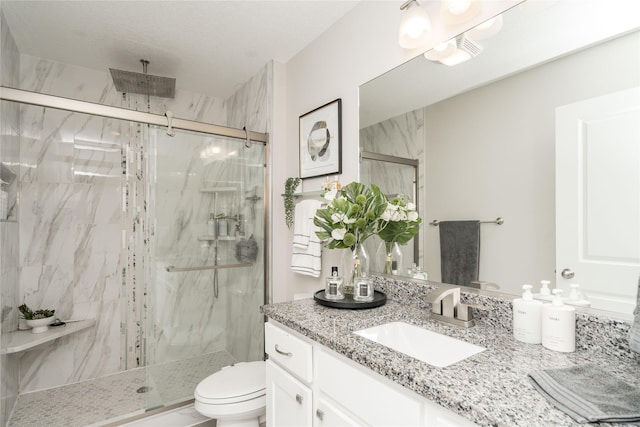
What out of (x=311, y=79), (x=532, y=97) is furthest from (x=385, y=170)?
(x=311, y=79)

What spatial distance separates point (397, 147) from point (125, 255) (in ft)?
8.06

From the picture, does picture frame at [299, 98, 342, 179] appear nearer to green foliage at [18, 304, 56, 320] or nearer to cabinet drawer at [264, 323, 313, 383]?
cabinet drawer at [264, 323, 313, 383]

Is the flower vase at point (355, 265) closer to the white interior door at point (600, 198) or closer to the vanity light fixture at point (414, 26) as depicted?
the white interior door at point (600, 198)

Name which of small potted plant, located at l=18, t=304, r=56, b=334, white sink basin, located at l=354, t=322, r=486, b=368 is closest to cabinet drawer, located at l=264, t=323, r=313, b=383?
white sink basin, located at l=354, t=322, r=486, b=368

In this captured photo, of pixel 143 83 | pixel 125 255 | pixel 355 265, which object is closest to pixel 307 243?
pixel 355 265

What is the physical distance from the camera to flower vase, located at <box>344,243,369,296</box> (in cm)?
154

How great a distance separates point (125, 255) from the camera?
2.78 meters

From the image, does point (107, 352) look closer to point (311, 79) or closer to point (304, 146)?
point (304, 146)

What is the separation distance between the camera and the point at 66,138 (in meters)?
2.57

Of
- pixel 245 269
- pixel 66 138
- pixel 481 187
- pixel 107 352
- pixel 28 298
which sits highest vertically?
pixel 66 138

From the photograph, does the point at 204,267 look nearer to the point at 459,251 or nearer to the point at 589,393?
the point at 459,251

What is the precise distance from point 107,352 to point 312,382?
237 cm

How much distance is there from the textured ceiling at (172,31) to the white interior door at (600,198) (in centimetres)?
140

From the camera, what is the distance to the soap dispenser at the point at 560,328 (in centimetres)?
92
